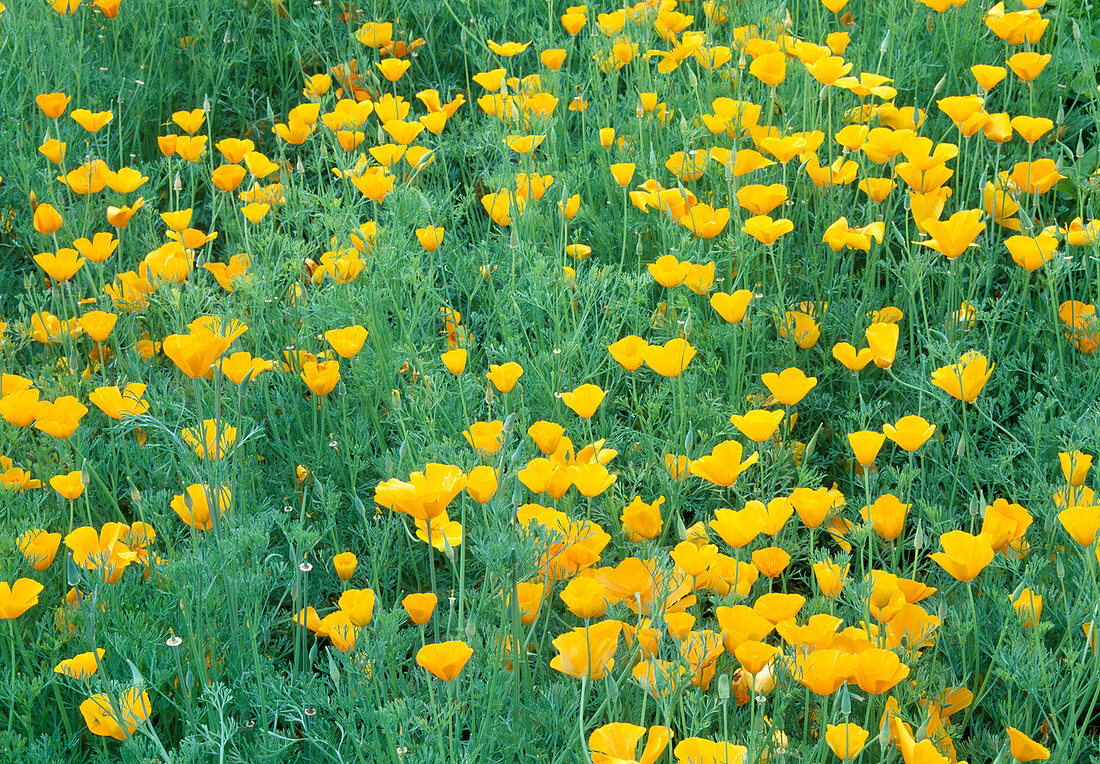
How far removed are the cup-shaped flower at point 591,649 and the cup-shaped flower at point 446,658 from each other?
14 centimetres

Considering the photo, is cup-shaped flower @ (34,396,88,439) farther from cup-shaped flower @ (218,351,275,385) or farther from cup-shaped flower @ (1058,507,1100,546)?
cup-shaped flower @ (1058,507,1100,546)

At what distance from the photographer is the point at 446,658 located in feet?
4.36

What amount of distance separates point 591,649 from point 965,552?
0.56 meters

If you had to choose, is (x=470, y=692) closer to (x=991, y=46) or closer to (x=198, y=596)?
(x=198, y=596)

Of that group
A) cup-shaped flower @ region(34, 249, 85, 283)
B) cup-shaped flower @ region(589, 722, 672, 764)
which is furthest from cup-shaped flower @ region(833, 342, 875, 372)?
cup-shaped flower @ region(34, 249, 85, 283)

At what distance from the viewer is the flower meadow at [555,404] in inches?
58.7

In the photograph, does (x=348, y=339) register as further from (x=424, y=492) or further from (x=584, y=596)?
(x=584, y=596)

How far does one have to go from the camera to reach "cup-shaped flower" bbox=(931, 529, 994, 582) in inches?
58.2

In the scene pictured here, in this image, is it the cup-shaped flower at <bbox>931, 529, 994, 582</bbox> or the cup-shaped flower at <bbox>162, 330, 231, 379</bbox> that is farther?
the cup-shaped flower at <bbox>162, 330, 231, 379</bbox>

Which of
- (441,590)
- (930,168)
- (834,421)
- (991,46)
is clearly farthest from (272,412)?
(991,46)

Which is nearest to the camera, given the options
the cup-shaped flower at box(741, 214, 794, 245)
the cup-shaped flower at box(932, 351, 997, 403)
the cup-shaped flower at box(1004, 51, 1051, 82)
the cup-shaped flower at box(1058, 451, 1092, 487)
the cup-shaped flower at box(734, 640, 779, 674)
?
the cup-shaped flower at box(734, 640, 779, 674)

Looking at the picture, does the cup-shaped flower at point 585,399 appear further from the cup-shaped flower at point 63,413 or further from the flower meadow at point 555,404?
the cup-shaped flower at point 63,413

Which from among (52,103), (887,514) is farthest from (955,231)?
(52,103)

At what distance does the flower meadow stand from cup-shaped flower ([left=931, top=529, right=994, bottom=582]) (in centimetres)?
2
